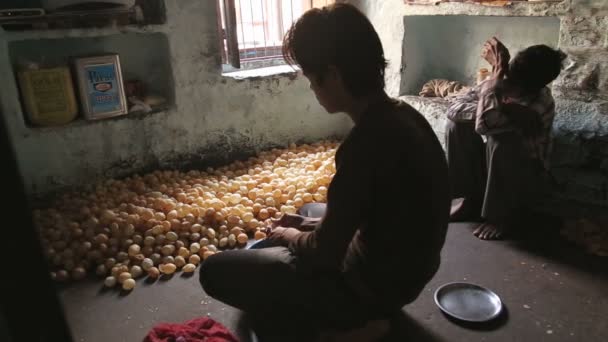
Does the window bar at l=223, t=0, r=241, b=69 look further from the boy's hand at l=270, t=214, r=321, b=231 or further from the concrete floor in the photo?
the boy's hand at l=270, t=214, r=321, b=231

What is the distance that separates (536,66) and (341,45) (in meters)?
1.71

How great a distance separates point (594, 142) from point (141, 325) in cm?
273

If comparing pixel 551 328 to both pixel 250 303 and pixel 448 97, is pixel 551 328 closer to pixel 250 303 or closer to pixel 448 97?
pixel 250 303

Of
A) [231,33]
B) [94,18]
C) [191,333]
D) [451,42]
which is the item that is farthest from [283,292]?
[451,42]

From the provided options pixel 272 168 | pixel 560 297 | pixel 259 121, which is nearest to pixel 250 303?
pixel 560 297

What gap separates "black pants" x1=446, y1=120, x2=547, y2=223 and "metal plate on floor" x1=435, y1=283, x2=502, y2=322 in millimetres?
749

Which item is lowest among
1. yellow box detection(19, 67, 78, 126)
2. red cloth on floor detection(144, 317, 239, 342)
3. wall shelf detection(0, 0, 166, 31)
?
red cloth on floor detection(144, 317, 239, 342)

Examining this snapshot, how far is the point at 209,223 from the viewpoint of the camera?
3.04 metres

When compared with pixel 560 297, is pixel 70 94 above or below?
above

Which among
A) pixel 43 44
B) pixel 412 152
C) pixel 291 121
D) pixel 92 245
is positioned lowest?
pixel 92 245

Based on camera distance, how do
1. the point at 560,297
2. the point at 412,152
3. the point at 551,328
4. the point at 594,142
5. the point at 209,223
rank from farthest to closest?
1. the point at 209,223
2. the point at 594,142
3. the point at 560,297
4. the point at 551,328
5. the point at 412,152

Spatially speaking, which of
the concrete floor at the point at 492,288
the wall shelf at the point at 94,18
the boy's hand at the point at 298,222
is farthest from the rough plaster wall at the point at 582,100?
the wall shelf at the point at 94,18

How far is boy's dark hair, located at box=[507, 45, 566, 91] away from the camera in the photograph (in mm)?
2619

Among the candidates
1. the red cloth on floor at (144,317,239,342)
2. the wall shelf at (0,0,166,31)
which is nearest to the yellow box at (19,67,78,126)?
the wall shelf at (0,0,166,31)
